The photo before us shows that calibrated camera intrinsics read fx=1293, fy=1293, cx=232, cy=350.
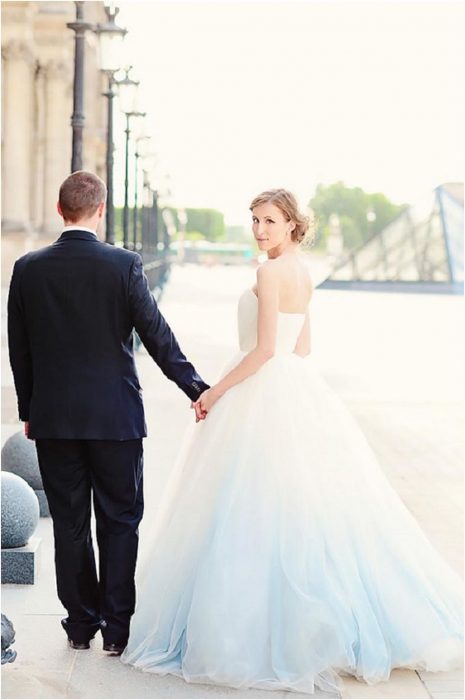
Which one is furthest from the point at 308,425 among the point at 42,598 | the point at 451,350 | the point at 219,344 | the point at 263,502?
the point at 451,350

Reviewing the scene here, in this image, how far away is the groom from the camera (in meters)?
5.32

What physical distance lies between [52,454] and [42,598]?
4.95 ft

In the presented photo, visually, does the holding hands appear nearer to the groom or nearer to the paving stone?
the groom

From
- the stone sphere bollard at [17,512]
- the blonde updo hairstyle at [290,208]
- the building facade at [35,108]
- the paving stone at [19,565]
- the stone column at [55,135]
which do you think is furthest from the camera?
the stone column at [55,135]

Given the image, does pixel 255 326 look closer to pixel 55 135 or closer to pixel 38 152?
pixel 55 135

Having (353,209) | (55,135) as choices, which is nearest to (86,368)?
(55,135)

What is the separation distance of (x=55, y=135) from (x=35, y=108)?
1.04 metres

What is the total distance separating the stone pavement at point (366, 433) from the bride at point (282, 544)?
5.7 inches

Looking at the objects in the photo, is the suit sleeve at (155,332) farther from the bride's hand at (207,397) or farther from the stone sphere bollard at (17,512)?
the stone sphere bollard at (17,512)

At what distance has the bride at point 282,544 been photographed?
5293 millimetres

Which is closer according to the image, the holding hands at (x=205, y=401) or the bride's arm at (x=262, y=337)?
the bride's arm at (x=262, y=337)

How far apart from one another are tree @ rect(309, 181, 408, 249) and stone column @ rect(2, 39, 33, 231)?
354 feet

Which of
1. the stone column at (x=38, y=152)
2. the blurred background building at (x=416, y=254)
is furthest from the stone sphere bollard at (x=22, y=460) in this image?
the blurred background building at (x=416, y=254)

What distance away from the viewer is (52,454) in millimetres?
5469
